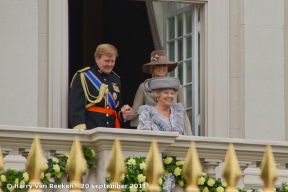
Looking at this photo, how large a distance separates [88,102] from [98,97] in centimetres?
12

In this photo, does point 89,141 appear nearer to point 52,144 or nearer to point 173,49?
point 52,144

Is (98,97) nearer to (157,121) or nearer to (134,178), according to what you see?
(157,121)

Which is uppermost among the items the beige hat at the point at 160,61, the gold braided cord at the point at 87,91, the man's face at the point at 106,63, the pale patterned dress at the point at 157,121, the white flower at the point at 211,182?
the beige hat at the point at 160,61

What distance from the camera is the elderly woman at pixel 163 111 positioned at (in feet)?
36.4

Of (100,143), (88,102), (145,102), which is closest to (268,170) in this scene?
(100,143)

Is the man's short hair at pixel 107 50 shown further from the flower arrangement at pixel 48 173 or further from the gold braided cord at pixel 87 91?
the flower arrangement at pixel 48 173

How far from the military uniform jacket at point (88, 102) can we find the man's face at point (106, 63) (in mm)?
193

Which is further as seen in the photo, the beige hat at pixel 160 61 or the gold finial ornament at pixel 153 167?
the beige hat at pixel 160 61

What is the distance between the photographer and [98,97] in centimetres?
1171

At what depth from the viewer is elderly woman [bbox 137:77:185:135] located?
11102mm

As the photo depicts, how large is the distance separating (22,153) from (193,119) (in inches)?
131

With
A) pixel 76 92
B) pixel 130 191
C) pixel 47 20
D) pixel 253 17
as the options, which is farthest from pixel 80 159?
pixel 253 17

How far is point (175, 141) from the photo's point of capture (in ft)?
33.8

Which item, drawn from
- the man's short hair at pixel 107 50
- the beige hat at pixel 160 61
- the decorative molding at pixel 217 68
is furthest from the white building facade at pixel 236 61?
the man's short hair at pixel 107 50
